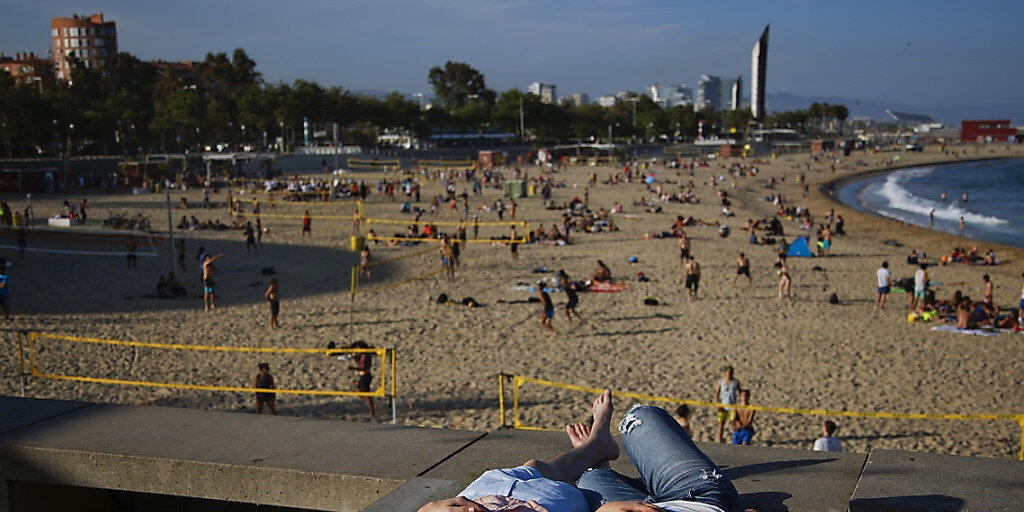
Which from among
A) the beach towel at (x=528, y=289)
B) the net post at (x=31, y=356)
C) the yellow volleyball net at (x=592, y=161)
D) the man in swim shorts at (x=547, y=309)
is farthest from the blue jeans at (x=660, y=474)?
the yellow volleyball net at (x=592, y=161)

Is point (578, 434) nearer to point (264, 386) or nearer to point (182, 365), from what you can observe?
point (264, 386)

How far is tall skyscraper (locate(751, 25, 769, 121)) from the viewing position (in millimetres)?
136250

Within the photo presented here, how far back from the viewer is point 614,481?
2.23 m

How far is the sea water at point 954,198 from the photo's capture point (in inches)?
1392

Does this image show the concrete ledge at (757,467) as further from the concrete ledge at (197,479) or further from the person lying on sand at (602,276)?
the person lying on sand at (602,276)

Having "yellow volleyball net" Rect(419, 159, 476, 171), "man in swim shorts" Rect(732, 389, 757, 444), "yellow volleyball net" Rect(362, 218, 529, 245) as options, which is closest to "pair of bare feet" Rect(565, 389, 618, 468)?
"man in swim shorts" Rect(732, 389, 757, 444)

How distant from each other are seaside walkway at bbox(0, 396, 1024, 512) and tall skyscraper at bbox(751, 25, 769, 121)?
143 metres

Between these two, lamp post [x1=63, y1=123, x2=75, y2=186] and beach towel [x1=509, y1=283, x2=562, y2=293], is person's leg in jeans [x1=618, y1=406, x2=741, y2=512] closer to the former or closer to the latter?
A: beach towel [x1=509, y1=283, x2=562, y2=293]

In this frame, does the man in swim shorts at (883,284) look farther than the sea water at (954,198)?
No

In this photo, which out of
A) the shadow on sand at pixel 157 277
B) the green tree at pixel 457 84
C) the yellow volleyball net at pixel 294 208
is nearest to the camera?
the shadow on sand at pixel 157 277

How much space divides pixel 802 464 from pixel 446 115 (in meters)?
94.0

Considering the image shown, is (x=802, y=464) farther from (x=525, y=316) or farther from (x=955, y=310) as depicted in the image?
(x=955, y=310)

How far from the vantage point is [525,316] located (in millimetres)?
14867

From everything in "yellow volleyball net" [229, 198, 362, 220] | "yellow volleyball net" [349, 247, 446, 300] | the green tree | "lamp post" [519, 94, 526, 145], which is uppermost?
the green tree
